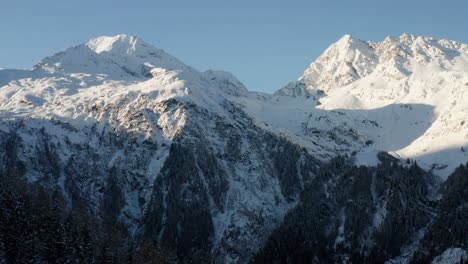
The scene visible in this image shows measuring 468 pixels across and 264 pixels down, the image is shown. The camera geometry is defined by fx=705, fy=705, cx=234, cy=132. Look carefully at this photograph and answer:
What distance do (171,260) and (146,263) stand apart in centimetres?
1983

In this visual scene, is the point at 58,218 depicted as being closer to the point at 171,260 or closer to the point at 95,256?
the point at 95,256

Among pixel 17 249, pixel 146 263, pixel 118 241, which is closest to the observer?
pixel 17 249

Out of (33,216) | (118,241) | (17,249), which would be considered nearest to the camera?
(17,249)

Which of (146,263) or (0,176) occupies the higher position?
(0,176)

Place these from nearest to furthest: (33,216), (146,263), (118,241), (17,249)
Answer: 1. (17,249)
2. (33,216)
3. (146,263)
4. (118,241)

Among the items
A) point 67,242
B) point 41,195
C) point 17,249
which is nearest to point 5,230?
point 17,249

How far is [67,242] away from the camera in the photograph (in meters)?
144

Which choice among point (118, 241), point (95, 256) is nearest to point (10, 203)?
point (95, 256)

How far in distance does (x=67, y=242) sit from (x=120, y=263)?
18029mm

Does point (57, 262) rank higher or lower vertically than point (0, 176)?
lower

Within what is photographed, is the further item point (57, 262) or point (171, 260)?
point (171, 260)

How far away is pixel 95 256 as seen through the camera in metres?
152

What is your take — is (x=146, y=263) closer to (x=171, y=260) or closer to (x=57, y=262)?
(x=171, y=260)

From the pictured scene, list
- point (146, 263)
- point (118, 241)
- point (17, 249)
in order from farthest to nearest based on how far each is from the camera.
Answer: point (118, 241) → point (146, 263) → point (17, 249)
